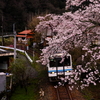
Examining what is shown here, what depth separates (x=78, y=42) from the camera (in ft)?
23.2

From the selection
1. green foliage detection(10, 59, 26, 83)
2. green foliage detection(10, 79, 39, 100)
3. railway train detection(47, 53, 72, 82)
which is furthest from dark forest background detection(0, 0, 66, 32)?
green foliage detection(10, 59, 26, 83)

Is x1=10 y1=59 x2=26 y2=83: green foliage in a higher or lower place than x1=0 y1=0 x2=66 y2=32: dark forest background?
lower

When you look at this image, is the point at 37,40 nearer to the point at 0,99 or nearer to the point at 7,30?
the point at 0,99

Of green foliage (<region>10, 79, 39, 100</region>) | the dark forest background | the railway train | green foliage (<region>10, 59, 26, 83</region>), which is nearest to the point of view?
green foliage (<region>10, 79, 39, 100</region>)

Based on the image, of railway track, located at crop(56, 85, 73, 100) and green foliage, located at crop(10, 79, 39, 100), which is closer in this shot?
railway track, located at crop(56, 85, 73, 100)

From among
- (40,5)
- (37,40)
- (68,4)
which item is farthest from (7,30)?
(68,4)

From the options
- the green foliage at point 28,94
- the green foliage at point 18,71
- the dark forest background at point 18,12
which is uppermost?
the dark forest background at point 18,12

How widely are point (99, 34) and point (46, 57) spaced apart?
239 cm

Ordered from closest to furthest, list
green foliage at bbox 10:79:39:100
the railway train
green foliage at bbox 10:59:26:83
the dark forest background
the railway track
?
the railway track < green foliage at bbox 10:79:39:100 < green foliage at bbox 10:59:26:83 < the railway train < the dark forest background

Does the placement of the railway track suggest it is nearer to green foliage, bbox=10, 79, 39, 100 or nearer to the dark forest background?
green foliage, bbox=10, 79, 39, 100

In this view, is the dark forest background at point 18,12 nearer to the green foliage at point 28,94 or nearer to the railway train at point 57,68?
the railway train at point 57,68

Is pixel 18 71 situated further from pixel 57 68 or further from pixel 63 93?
pixel 63 93

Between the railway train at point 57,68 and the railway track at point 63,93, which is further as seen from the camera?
the railway train at point 57,68

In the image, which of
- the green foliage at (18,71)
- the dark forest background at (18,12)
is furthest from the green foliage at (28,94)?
the dark forest background at (18,12)
